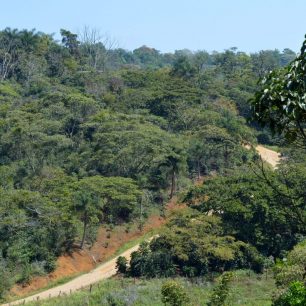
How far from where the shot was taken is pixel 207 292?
929 inches

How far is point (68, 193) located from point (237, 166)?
13.9 meters

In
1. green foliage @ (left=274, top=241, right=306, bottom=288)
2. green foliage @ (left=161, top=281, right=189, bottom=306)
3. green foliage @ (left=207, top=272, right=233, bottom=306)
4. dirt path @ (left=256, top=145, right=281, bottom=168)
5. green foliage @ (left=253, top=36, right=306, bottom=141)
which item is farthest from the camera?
dirt path @ (left=256, top=145, right=281, bottom=168)

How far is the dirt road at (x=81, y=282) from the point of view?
24.2 metres

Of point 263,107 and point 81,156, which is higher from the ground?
point 263,107

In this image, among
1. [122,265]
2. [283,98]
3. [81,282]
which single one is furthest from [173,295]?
[283,98]

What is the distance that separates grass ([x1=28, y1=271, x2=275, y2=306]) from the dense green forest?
1.05m

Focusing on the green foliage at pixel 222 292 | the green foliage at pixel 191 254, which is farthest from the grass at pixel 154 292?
the green foliage at pixel 222 292

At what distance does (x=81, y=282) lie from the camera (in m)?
26.5

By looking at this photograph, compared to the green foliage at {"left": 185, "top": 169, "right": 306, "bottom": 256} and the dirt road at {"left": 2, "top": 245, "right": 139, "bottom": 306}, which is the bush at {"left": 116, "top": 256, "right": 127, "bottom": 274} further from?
the green foliage at {"left": 185, "top": 169, "right": 306, "bottom": 256}

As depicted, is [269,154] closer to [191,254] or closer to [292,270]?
[191,254]

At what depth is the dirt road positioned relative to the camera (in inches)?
953

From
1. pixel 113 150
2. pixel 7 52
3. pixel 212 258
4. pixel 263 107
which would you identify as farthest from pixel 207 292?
pixel 7 52

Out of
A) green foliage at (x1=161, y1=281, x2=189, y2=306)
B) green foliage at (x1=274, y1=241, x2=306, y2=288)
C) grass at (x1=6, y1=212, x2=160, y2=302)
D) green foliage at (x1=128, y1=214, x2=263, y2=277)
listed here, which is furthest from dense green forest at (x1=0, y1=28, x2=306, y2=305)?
green foliage at (x1=161, y1=281, x2=189, y2=306)

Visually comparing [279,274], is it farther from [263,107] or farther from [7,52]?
[7,52]
